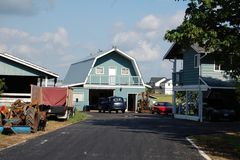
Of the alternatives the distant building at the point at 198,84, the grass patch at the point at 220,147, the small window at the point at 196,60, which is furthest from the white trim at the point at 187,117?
the grass patch at the point at 220,147

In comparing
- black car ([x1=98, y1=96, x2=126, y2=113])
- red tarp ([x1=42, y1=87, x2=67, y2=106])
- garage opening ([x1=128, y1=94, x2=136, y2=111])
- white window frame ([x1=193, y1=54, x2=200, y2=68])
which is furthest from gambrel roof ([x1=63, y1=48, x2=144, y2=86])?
red tarp ([x1=42, y1=87, x2=67, y2=106])

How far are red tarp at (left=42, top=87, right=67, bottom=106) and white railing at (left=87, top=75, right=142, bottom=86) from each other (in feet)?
90.3

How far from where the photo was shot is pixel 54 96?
110 feet

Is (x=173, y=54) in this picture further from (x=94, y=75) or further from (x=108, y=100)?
(x=94, y=75)

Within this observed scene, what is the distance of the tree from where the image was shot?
24.5m

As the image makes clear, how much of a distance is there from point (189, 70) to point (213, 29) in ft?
58.6

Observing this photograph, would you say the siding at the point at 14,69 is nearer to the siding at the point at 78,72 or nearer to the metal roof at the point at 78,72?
the metal roof at the point at 78,72

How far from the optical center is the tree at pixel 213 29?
Result: 2455 centimetres

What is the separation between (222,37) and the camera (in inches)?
1000

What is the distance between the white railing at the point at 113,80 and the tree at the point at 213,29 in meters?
36.4

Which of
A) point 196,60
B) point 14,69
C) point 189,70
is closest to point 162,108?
point 189,70

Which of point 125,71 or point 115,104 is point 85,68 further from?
point 115,104

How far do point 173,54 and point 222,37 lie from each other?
2163 cm

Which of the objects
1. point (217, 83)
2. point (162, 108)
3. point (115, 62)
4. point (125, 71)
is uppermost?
point (115, 62)
